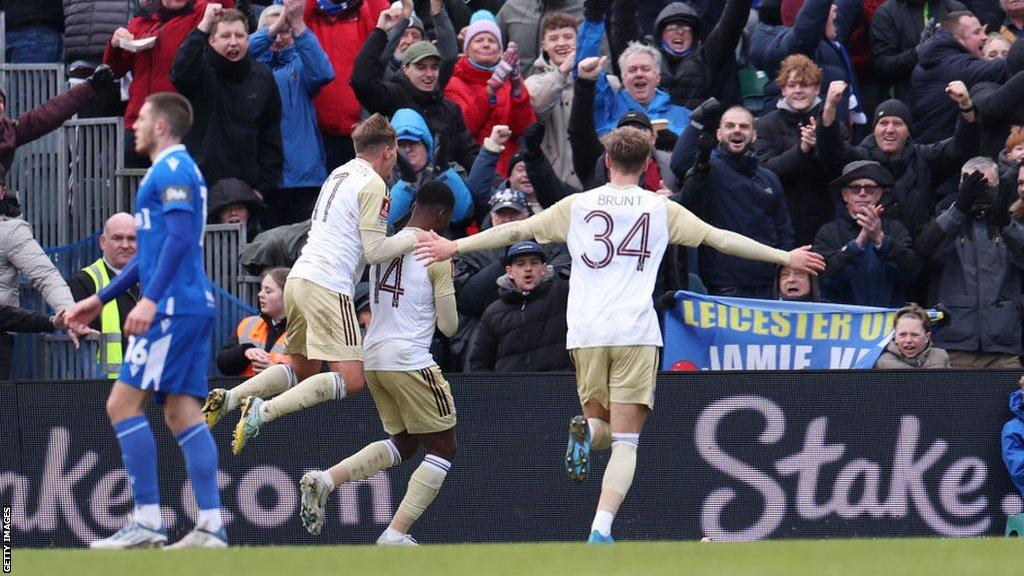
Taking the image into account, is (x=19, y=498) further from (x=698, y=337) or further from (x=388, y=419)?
(x=698, y=337)

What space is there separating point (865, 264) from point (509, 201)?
271cm

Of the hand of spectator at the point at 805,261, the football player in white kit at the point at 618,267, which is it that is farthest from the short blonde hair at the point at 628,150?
the hand of spectator at the point at 805,261

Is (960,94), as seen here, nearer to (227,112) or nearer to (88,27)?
(227,112)

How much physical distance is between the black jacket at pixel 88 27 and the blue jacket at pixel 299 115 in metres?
1.37

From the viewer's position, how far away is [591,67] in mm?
14477

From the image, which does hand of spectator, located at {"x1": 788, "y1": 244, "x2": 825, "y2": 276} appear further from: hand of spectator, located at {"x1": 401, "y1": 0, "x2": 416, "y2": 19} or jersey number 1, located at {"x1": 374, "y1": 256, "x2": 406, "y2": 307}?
hand of spectator, located at {"x1": 401, "y1": 0, "x2": 416, "y2": 19}

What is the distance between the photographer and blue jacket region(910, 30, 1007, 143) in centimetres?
1565

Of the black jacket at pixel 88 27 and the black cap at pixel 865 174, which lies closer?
the black cap at pixel 865 174

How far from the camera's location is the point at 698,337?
44.3ft

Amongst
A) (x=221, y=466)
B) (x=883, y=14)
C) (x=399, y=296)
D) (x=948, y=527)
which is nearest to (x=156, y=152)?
(x=399, y=296)

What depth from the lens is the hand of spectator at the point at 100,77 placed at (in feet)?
46.9

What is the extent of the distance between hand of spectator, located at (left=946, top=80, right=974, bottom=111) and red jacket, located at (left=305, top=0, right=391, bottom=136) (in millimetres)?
4565

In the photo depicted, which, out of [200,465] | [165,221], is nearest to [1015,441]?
[200,465]

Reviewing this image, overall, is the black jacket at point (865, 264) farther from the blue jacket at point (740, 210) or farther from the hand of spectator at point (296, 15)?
the hand of spectator at point (296, 15)
